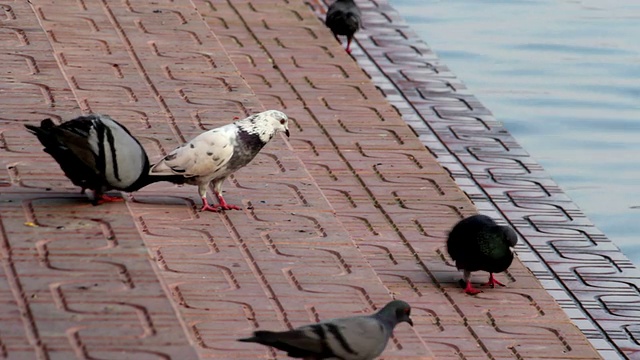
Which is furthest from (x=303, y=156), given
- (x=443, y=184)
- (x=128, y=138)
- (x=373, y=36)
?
(x=373, y=36)

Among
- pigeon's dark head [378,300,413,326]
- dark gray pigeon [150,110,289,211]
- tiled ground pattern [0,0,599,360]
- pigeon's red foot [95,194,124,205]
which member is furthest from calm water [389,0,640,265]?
pigeon's red foot [95,194,124,205]

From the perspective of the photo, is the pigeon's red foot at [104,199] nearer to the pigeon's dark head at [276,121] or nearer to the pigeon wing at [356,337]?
the pigeon's dark head at [276,121]

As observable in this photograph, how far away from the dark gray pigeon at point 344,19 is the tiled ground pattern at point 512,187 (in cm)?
32

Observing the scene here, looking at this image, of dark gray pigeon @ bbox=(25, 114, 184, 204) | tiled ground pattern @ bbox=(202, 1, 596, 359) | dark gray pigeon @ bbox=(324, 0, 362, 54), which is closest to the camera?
dark gray pigeon @ bbox=(25, 114, 184, 204)

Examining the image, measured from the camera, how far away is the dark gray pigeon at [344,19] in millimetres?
12406

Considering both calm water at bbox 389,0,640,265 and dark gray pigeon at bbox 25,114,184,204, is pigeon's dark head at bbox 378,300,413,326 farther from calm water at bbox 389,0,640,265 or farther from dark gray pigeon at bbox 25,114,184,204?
calm water at bbox 389,0,640,265

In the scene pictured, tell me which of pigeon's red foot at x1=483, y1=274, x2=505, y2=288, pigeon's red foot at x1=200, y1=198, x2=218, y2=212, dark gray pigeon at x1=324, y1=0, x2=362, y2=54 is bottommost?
dark gray pigeon at x1=324, y1=0, x2=362, y2=54

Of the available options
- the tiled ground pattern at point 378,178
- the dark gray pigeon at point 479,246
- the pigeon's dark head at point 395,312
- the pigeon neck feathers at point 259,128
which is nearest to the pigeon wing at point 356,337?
the pigeon's dark head at point 395,312

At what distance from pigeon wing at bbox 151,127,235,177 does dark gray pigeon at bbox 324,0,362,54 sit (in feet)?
15.0

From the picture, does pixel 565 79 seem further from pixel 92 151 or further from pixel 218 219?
pixel 92 151

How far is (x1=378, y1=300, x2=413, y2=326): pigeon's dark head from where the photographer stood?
6348 mm

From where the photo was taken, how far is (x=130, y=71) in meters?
10.5

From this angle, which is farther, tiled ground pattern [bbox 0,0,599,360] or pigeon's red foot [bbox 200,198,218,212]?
pigeon's red foot [bbox 200,198,218,212]

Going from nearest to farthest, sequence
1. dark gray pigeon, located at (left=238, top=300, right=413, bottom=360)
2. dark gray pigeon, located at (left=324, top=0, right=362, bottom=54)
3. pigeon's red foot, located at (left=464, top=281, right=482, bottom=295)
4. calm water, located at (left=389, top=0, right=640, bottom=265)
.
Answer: dark gray pigeon, located at (left=238, top=300, right=413, bottom=360) < pigeon's red foot, located at (left=464, top=281, right=482, bottom=295) < calm water, located at (left=389, top=0, right=640, bottom=265) < dark gray pigeon, located at (left=324, top=0, right=362, bottom=54)
